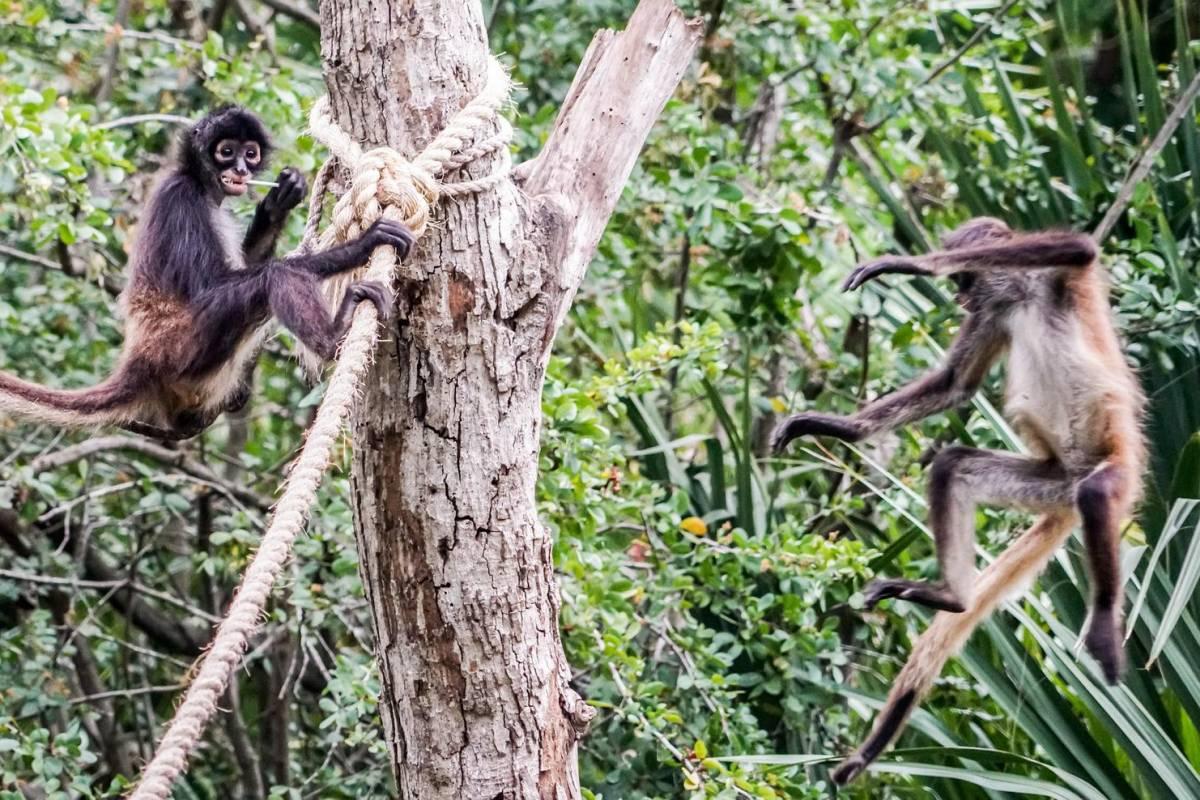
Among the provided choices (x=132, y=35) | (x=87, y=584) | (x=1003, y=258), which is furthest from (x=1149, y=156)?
(x=87, y=584)

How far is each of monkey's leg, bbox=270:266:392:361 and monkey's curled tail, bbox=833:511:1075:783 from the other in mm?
2038

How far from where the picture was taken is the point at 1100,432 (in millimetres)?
4266

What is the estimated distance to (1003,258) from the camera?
4.03 metres

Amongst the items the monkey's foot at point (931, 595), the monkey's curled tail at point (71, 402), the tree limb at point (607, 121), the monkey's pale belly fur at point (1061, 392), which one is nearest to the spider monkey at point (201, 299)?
the monkey's curled tail at point (71, 402)

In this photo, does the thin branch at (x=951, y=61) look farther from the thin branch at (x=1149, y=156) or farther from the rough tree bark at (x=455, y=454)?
the rough tree bark at (x=455, y=454)

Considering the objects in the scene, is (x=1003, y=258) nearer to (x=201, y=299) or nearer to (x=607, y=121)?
(x=607, y=121)

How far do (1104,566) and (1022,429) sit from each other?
0.84 metres

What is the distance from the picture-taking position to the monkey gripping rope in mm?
2092

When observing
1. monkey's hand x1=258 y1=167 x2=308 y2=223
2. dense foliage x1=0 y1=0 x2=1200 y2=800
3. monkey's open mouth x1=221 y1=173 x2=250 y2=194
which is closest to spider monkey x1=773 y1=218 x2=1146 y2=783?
dense foliage x1=0 y1=0 x2=1200 y2=800

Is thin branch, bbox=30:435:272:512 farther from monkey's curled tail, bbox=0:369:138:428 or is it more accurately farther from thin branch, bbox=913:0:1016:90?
thin branch, bbox=913:0:1016:90

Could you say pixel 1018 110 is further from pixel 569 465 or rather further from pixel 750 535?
pixel 569 465

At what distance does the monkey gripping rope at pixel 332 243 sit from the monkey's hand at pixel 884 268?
42.6 inches

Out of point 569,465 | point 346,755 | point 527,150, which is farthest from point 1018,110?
point 346,755

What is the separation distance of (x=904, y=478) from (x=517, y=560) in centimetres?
294
